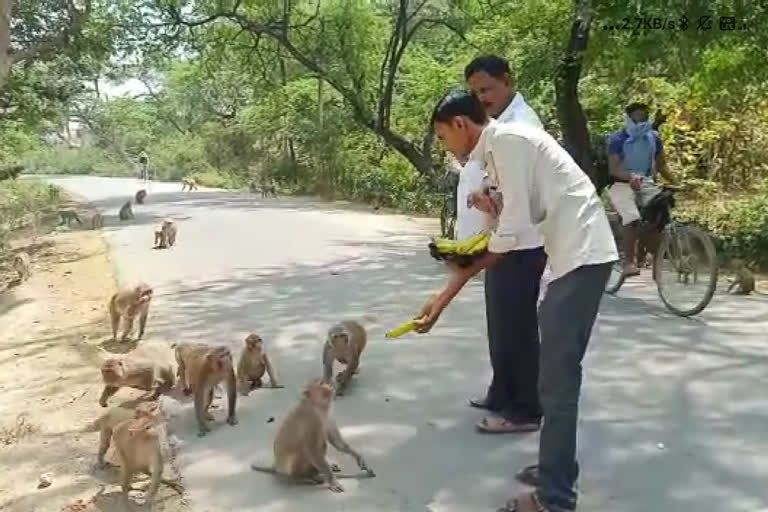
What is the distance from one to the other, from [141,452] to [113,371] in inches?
58.8

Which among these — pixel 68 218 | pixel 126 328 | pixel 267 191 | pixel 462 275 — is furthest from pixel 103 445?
pixel 267 191

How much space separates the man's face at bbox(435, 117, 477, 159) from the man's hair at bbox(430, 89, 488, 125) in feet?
0.07

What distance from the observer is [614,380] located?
5711 mm

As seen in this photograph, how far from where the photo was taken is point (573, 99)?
40.0ft

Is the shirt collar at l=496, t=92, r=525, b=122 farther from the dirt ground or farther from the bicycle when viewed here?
the bicycle

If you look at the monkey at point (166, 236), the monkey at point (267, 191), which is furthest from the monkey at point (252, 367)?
the monkey at point (267, 191)

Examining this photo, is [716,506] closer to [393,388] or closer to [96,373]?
[393,388]

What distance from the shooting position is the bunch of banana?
12.4ft

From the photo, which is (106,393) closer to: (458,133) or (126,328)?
(126,328)

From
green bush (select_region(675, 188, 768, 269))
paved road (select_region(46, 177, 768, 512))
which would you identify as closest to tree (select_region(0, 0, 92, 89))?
paved road (select_region(46, 177, 768, 512))

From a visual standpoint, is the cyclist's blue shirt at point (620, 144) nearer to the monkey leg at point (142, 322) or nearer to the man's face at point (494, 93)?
the man's face at point (494, 93)

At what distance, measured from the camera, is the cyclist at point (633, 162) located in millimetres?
7773

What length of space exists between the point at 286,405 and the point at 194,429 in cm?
64

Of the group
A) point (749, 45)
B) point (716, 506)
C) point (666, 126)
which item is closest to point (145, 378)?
point (716, 506)
